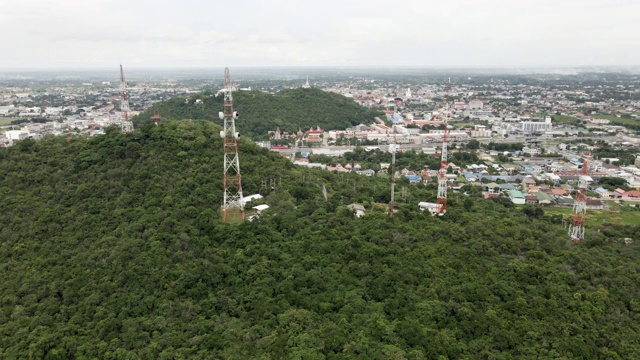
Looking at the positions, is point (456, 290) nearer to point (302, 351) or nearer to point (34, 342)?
point (302, 351)

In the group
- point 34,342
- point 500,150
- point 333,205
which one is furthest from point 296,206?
point 500,150

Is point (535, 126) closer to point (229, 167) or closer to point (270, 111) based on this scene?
point (270, 111)

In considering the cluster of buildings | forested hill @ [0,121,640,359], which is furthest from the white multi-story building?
the cluster of buildings

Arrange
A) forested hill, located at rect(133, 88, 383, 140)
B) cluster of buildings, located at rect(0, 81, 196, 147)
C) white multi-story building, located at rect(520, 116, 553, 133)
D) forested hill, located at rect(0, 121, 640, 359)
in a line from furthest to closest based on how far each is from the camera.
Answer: white multi-story building, located at rect(520, 116, 553, 133) < forested hill, located at rect(133, 88, 383, 140) < cluster of buildings, located at rect(0, 81, 196, 147) < forested hill, located at rect(0, 121, 640, 359)

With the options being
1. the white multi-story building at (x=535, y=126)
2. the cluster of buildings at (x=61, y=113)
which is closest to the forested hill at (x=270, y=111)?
the cluster of buildings at (x=61, y=113)

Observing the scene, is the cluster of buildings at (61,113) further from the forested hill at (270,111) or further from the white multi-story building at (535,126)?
the white multi-story building at (535,126)

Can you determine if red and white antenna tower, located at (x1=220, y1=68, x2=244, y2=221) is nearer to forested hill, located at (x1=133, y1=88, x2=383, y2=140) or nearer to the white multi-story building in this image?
forested hill, located at (x1=133, y1=88, x2=383, y2=140)
